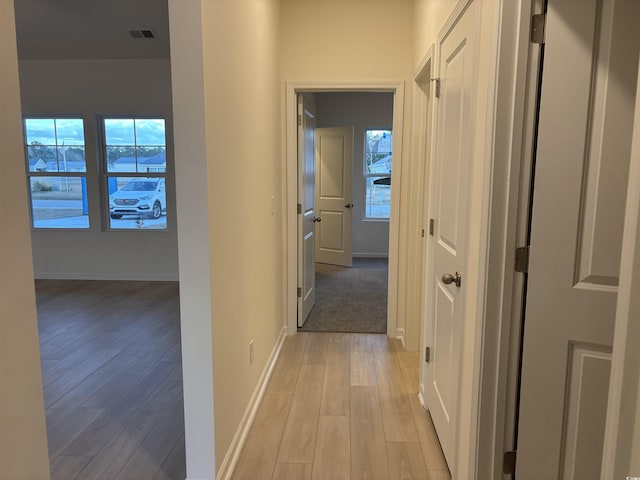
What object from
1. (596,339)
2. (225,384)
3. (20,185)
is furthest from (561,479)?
(20,185)

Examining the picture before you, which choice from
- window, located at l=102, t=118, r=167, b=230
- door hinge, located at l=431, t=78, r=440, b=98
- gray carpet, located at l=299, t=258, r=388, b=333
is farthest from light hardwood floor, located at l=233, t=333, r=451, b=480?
window, located at l=102, t=118, r=167, b=230

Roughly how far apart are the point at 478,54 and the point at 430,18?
122cm

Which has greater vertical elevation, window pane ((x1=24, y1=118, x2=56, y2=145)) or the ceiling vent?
the ceiling vent

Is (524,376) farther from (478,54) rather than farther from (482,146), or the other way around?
(478,54)

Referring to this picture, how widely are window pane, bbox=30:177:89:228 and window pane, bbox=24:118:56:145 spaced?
469 mm

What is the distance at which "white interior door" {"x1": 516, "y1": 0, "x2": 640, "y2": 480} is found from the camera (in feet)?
4.35

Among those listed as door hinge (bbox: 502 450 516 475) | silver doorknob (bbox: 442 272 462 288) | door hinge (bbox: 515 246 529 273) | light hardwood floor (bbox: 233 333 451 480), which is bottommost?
light hardwood floor (bbox: 233 333 451 480)

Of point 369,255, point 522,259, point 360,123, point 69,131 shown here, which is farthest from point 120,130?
point 522,259

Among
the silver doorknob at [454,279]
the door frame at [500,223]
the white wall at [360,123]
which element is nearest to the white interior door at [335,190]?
the white wall at [360,123]

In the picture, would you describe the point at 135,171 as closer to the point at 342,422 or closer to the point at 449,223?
the point at 342,422

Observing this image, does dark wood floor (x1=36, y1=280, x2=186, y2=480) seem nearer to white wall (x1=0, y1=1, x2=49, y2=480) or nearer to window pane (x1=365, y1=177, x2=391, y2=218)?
white wall (x1=0, y1=1, x2=49, y2=480)

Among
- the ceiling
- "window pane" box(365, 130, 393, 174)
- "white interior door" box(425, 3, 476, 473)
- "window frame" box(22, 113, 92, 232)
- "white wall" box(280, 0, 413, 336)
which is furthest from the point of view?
"window pane" box(365, 130, 393, 174)

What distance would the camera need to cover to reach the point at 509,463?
160 cm

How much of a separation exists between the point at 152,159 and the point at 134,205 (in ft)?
2.13
